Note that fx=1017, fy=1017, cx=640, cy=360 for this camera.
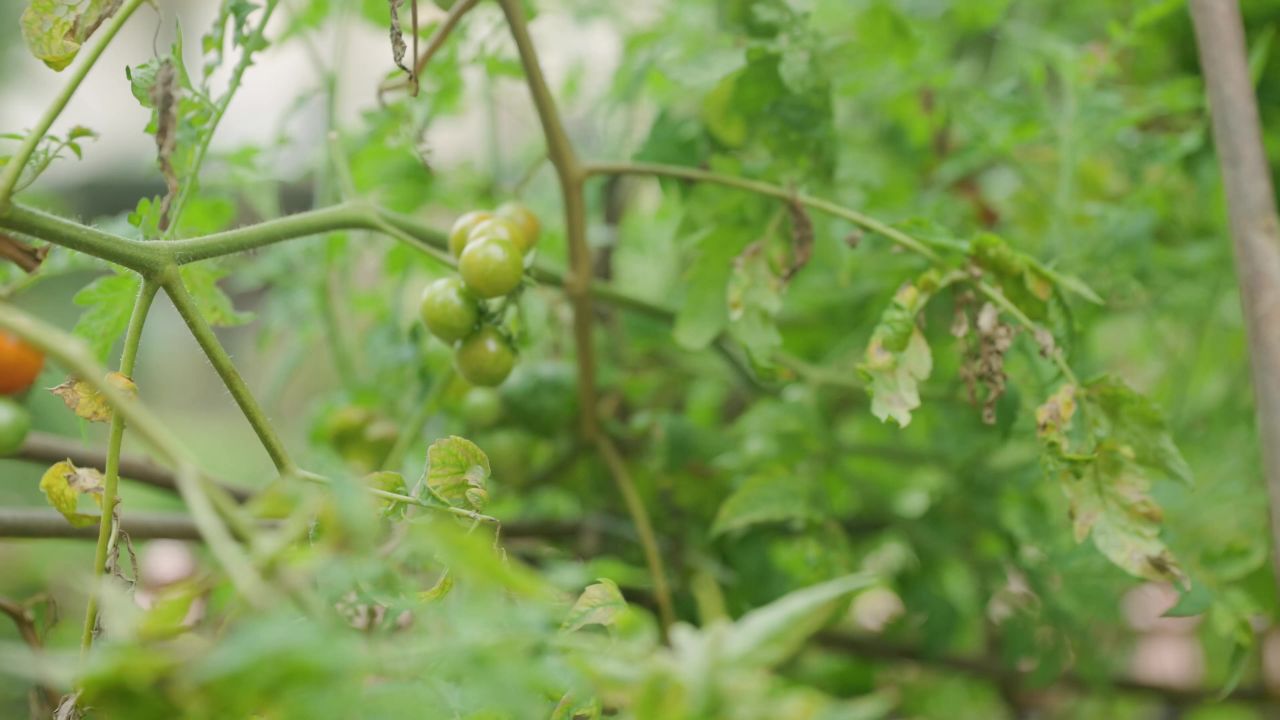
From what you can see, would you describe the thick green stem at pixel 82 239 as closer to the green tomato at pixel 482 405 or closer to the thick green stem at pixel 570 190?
the thick green stem at pixel 570 190

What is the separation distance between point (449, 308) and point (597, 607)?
257 mm

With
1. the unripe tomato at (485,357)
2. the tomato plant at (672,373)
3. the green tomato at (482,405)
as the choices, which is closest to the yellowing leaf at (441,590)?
the tomato plant at (672,373)

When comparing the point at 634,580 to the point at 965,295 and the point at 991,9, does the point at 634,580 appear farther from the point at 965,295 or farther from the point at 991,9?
the point at 991,9

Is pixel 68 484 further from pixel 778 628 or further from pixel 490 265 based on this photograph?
pixel 778 628

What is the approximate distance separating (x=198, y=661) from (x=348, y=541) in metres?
0.05

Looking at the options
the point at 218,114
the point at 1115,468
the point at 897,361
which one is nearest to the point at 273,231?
the point at 218,114

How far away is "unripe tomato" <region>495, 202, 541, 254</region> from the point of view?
63cm

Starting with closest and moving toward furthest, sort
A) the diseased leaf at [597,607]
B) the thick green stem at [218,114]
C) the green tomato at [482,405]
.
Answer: the diseased leaf at [597,607] < the thick green stem at [218,114] < the green tomato at [482,405]

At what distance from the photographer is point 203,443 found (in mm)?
2152

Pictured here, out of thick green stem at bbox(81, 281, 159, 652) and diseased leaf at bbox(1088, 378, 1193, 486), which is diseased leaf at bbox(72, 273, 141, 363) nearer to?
thick green stem at bbox(81, 281, 159, 652)

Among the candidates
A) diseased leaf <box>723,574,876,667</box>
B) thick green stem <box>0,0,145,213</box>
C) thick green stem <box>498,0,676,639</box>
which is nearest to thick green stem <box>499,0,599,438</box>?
thick green stem <box>498,0,676,639</box>

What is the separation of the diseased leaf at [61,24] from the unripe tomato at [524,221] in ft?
0.77

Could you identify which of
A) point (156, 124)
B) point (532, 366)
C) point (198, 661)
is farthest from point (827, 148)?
point (198, 661)

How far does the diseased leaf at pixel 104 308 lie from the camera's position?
56 cm
